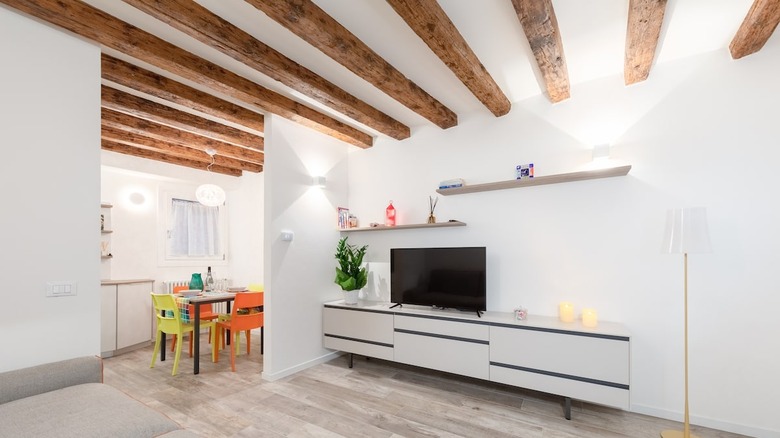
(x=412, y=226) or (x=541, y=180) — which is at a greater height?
(x=541, y=180)

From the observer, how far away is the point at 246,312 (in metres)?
3.96

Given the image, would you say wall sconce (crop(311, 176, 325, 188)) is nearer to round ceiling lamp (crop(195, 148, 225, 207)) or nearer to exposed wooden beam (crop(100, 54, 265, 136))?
exposed wooden beam (crop(100, 54, 265, 136))

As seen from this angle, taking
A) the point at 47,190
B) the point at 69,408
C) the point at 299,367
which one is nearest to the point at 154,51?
the point at 47,190

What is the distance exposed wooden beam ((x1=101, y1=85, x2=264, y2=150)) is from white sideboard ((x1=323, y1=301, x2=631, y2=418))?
2538mm

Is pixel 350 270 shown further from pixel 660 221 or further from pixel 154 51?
pixel 660 221

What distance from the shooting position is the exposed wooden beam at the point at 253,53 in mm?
1975

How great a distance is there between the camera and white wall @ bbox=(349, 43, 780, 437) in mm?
2391

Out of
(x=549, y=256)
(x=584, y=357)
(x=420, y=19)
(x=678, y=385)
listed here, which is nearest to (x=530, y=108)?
(x=549, y=256)

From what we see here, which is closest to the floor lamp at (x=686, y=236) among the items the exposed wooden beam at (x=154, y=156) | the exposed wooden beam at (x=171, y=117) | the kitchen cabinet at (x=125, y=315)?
the exposed wooden beam at (x=171, y=117)

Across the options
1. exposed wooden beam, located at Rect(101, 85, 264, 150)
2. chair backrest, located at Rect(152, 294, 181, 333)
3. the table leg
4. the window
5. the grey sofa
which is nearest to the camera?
the grey sofa

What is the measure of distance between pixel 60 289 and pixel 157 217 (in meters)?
3.63

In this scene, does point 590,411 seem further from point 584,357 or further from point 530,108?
point 530,108

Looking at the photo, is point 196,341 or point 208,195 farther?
point 208,195

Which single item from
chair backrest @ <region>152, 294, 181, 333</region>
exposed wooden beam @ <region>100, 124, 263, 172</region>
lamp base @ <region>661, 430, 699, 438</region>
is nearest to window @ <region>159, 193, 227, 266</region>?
exposed wooden beam @ <region>100, 124, 263, 172</region>
